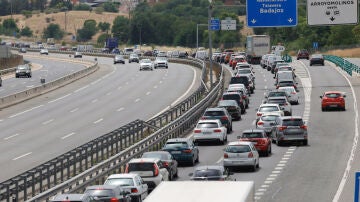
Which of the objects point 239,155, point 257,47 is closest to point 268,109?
point 239,155

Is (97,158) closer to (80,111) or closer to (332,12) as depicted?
(332,12)

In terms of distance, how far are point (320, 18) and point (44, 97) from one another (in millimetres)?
47650

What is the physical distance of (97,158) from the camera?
41.1 metres

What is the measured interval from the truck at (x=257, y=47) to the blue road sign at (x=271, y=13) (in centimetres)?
6824

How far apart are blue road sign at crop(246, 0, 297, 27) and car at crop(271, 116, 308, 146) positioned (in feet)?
26.9

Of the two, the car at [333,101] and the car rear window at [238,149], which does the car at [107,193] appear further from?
the car at [333,101]

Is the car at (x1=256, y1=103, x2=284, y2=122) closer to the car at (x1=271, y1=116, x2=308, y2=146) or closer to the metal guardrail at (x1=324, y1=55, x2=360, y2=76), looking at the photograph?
the car at (x1=271, y1=116, x2=308, y2=146)

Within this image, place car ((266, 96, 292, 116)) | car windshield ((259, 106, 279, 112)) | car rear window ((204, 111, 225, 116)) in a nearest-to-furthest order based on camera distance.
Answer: car rear window ((204, 111, 225, 116)) → car windshield ((259, 106, 279, 112)) → car ((266, 96, 292, 116))

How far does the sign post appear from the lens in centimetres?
4403

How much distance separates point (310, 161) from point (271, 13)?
14174 millimetres

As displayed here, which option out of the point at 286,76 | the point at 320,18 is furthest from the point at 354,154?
the point at 286,76

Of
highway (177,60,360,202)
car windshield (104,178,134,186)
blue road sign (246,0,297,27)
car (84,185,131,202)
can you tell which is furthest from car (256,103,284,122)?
car (84,185,131,202)

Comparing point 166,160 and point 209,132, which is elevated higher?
point 166,160

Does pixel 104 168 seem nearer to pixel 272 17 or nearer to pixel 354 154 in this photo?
pixel 354 154
